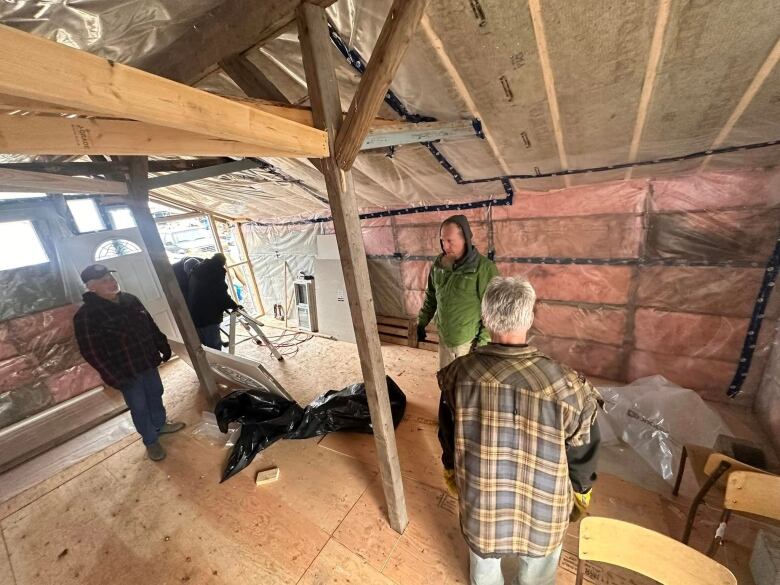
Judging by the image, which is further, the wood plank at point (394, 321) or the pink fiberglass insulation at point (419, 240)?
the wood plank at point (394, 321)

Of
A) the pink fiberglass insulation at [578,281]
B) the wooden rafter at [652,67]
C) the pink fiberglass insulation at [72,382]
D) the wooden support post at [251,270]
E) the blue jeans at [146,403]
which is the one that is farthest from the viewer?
the wooden support post at [251,270]

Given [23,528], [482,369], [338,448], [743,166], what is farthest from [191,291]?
[743,166]

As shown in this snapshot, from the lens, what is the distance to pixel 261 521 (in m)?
1.91

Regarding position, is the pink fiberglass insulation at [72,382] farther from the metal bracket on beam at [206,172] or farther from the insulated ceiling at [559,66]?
the insulated ceiling at [559,66]

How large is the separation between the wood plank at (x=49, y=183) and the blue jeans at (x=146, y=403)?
144 cm

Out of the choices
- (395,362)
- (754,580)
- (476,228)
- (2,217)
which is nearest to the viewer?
(754,580)

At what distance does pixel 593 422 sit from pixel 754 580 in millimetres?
1400

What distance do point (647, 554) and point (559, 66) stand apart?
195 cm

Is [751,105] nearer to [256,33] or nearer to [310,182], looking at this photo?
[256,33]

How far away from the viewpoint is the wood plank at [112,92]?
424mm

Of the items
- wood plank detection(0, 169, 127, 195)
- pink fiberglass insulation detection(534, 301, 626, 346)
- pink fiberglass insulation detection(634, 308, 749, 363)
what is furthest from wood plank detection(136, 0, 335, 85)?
pink fiberglass insulation detection(634, 308, 749, 363)

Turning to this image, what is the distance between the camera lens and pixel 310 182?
332 cm

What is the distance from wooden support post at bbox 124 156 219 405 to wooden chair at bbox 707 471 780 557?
3.73m

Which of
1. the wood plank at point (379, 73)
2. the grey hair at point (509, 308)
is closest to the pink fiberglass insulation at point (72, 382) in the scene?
the wood plank at point (379, 73)
